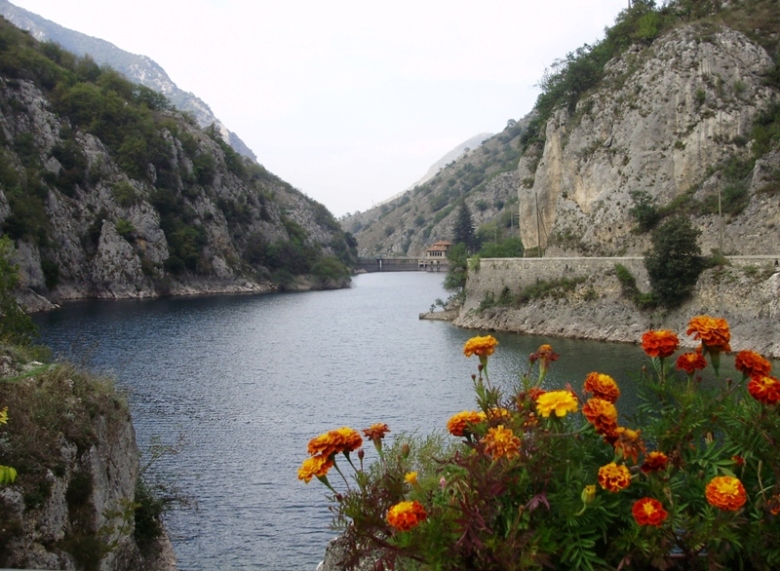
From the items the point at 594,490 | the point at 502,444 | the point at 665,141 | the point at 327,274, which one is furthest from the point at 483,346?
the point at 327,274

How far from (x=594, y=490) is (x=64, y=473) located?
30.4ft

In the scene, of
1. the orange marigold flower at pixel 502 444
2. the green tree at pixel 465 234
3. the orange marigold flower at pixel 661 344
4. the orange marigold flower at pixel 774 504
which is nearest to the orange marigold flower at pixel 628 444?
the orange marigold flower at pixel 502 444

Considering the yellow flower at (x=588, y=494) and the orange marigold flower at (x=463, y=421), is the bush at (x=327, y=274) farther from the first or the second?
the yellow flower at (x=588, y=494)

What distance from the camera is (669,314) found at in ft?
124

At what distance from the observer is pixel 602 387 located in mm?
4336

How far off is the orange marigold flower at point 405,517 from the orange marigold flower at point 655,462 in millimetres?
1308

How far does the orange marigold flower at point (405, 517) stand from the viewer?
12.2 ft

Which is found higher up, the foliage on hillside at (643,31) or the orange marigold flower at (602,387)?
the foliage on hillside at (643,31)

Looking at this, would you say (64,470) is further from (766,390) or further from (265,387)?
(265,387)

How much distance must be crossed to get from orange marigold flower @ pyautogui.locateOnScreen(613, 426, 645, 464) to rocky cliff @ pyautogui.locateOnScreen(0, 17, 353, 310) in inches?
2488

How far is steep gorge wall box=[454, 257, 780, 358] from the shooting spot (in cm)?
3306

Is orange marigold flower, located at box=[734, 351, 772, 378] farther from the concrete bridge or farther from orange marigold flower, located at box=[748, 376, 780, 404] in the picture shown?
the concrete bridge

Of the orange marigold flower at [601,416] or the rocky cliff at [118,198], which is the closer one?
the orange marigold flower at [601,416]

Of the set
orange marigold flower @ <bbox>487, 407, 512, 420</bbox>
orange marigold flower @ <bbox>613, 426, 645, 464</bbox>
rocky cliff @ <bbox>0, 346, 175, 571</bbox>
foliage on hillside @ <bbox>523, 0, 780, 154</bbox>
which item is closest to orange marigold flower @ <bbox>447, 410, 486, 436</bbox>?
orange marigold flower @ <bbox>487, 407, 512, 420</bbox>
